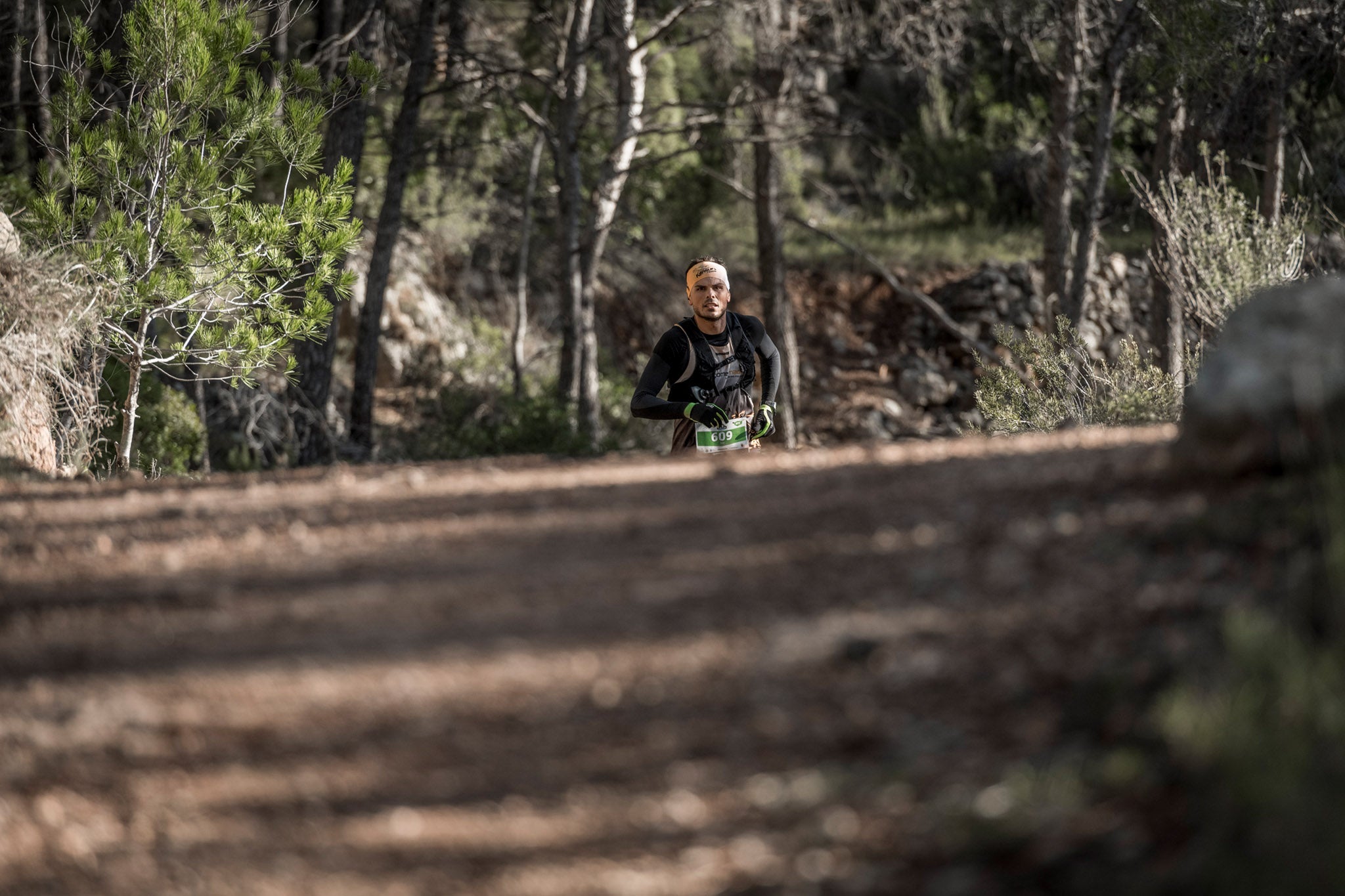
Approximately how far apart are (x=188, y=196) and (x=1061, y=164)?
10.2m

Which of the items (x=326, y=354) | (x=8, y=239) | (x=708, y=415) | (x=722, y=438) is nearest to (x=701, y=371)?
(x=708, y=415)

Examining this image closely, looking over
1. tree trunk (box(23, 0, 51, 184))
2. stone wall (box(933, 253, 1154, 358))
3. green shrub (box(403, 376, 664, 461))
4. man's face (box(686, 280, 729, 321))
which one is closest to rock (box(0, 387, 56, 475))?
man's face (box(686, 280, 729, 321))

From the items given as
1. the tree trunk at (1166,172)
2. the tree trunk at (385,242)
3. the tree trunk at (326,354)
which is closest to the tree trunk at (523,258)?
the tree trunk at (385,242)

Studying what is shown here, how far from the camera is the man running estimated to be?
684 cm

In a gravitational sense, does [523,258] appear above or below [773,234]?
above

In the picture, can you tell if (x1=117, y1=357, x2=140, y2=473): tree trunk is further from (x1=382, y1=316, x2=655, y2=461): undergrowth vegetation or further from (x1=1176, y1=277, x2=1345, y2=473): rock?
(x1=1176, y1=277, x2=1345, y2=473): rock

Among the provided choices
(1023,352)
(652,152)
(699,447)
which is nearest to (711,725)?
(699,447)

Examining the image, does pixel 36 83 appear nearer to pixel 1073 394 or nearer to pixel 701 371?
pixel 701 371

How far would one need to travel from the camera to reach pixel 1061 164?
1451 centimetres

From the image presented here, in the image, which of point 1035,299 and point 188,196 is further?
point 1035,299

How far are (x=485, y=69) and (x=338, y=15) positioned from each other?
2.31 m

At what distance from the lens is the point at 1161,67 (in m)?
12.0

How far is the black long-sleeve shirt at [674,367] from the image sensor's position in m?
6.77

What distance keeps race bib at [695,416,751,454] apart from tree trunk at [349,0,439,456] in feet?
27.4
